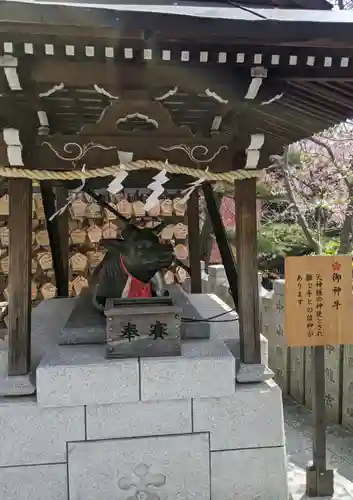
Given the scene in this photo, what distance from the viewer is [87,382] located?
297cm

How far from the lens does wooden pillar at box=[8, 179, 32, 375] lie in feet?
10.1

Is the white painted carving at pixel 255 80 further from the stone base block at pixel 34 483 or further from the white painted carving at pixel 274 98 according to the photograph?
the stone base block at pixel 34 483

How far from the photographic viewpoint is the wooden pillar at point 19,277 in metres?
3.09

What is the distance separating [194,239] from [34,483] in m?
3.81

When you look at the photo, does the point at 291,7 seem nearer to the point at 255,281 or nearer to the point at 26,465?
the point at 255,281

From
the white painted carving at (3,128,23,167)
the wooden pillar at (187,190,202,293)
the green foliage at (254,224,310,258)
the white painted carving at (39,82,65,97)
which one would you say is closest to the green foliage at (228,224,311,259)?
the green foliage at (254,224,310,258)

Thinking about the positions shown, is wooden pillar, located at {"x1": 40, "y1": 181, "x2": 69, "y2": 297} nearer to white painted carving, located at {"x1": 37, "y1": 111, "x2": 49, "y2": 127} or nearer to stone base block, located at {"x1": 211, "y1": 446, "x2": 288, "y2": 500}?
white painted carving, located at {"x1": 37, "y1": 111, "x2": 49, "y2": 127}

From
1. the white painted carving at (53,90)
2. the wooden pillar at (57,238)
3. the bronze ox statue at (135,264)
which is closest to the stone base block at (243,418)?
the bronze ox statue at (135,264)

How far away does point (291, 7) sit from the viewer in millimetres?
3041

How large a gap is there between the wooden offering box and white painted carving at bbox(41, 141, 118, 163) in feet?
3.45

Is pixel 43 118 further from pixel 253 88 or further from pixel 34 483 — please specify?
pixel 34 483

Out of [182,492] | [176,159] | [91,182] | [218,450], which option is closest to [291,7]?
[176,159]

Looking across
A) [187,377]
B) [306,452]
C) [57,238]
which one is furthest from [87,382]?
[57,238]

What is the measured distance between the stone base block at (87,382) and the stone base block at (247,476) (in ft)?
2.50
